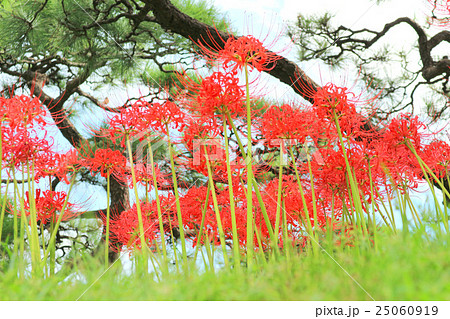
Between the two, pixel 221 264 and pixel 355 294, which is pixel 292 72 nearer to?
pixel 221 264

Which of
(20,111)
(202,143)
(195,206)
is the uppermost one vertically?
(20,111)

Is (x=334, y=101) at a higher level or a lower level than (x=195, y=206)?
higher

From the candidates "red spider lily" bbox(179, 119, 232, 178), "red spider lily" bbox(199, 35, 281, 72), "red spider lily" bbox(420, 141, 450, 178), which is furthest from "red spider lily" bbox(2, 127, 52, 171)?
"red spider lily" bbox(420, 141, 450, 178)

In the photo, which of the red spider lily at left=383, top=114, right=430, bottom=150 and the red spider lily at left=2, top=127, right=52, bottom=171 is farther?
the red spider lily at left=383, top=114, right=430, bottom=150

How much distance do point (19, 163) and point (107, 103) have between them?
344mm

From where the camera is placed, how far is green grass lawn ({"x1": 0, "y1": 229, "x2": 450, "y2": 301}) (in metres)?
0.59

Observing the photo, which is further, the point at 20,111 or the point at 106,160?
the point at 106,160

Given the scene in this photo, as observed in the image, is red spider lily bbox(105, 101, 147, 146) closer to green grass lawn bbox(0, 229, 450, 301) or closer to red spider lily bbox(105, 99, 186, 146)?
red spider lily bbox(105, 99, 186, 146)

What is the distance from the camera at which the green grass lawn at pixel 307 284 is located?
1.95 ft

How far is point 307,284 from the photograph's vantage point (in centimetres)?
63

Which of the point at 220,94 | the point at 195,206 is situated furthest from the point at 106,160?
the point at 220,94

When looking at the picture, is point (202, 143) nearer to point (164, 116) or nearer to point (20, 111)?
point (164, 116)
